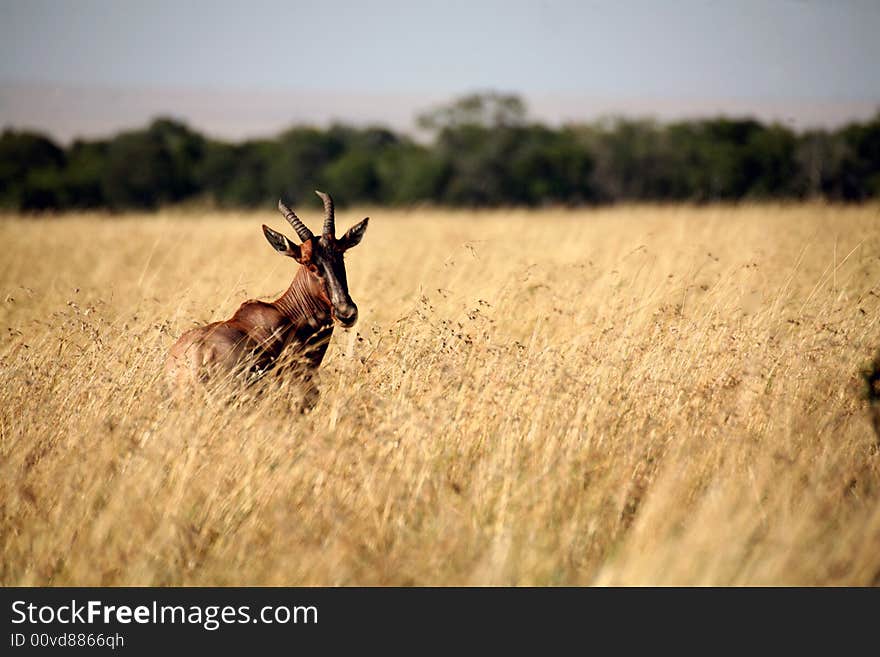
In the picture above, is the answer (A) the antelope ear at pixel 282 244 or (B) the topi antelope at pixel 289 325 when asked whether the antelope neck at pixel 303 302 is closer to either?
(B) the topi antelope at pixel 289 325

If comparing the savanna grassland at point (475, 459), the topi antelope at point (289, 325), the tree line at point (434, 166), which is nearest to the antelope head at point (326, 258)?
the topi antelope at point (289, 325)

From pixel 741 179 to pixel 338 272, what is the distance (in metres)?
34.6

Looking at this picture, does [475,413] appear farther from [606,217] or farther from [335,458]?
[606,217]

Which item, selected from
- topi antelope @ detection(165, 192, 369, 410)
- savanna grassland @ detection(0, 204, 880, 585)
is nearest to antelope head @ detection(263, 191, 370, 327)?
topi antelope @ detection(165, 192, 369, 410)

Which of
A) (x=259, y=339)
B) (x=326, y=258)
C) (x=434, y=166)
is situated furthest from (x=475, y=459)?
(x=434, y=166)

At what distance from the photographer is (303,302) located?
6504 mm

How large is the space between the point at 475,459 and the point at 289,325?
2.11 m

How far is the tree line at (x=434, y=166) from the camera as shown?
1553 inches

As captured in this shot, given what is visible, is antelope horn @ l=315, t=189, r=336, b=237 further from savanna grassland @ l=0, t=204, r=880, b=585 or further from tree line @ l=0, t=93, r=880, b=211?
tree line @ l=0, t=93, r=880, b=211

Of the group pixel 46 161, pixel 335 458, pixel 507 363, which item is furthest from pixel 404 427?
pixel 46 161

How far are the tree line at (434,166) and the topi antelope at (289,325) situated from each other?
29.0 m

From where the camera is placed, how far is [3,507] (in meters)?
4.42

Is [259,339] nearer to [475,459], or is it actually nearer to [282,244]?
[282,244]
